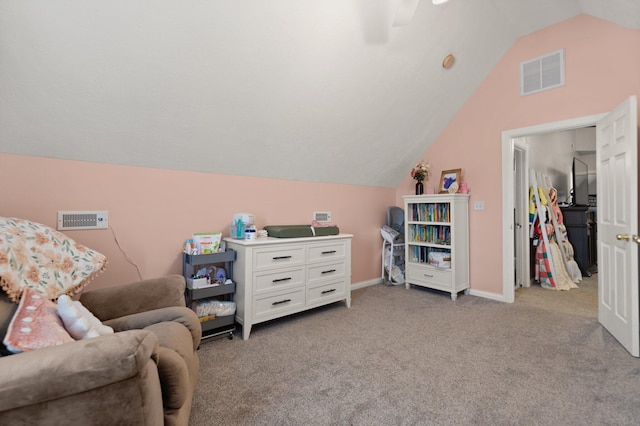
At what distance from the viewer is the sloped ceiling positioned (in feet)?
5.54

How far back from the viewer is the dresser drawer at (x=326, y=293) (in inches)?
115

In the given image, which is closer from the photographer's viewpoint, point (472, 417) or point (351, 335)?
point (472, 417)

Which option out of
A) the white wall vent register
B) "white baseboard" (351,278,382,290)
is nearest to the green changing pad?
"white baseboard" (351,278,382,290)

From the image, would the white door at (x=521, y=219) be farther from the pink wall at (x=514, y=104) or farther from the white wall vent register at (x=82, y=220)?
the white wall vent register at (x=82, y=220)

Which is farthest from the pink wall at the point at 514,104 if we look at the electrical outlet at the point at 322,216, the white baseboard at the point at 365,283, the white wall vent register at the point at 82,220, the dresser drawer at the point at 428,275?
the white wall vent register at the point at 82,220

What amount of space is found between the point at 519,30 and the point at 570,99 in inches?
38.7

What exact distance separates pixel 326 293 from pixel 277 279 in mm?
636

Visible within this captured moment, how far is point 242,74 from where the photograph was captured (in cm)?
222

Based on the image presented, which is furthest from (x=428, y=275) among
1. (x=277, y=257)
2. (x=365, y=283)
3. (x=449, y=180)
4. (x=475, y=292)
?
(x=277, y=257)

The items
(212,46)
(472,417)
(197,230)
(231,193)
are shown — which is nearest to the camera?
(472,417)

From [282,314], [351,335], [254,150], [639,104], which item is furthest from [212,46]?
[639,104]

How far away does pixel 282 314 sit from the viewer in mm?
2672

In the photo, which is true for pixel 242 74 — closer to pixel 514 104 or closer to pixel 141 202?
pixel 141 202

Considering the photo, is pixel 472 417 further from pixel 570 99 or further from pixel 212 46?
pixel 570 99
